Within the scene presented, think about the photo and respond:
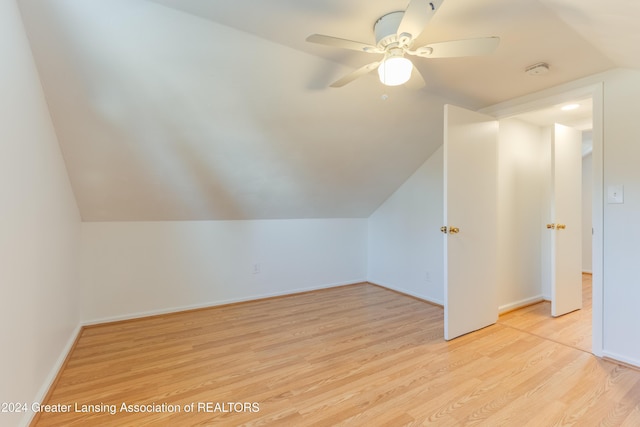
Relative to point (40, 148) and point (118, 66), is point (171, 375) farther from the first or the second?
point (118, 66)

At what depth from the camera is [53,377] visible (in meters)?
1.86

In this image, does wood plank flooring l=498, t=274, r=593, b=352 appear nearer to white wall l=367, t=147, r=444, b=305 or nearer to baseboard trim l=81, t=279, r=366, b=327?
white wall l=367, t=147, r=444, b=305

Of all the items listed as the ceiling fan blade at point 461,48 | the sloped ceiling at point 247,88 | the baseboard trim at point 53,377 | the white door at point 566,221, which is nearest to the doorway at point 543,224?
the white door at point 566,221

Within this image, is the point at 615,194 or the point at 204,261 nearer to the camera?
the point at 615,194

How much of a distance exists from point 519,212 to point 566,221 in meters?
0.43

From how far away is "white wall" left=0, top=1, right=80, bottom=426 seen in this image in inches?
51.3

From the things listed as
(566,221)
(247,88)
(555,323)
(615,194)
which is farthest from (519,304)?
(247,88)

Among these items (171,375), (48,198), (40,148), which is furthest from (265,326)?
(40,148)

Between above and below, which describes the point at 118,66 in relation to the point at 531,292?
above

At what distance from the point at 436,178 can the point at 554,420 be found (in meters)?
2.39

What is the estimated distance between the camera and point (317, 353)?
227cm

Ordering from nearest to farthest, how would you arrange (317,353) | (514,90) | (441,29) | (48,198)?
(441,29), (48,198), (317,353), (514,90)

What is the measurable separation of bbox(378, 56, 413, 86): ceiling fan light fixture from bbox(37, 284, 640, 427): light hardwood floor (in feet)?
5.90

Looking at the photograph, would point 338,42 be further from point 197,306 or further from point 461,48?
point 197,306
